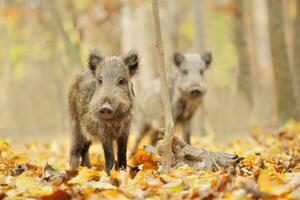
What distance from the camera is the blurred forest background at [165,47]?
15.0m

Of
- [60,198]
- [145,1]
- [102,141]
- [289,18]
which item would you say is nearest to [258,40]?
[289,18]

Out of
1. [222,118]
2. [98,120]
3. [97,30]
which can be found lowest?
[222,118]

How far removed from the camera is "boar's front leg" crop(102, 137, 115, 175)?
6.66 m

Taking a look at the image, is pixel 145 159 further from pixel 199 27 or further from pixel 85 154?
pixel 199 27

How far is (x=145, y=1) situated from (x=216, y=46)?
23123 mm

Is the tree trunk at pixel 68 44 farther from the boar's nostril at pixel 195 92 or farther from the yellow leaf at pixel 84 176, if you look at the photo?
the yellow leaf at pixel 84 176

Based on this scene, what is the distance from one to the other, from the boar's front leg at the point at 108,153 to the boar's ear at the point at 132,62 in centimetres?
82

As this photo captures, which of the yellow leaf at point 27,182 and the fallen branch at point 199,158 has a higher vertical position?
the yellow leaf at point 27,182

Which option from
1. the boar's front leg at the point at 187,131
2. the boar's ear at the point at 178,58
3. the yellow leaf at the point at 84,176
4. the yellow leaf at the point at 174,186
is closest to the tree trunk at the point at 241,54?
the boar's ear at the point at 178,58

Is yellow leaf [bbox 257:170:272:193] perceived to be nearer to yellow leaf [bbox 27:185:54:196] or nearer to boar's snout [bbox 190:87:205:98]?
yellow leaf [bbox 27:185:54:196]

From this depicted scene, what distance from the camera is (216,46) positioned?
44.1 meters

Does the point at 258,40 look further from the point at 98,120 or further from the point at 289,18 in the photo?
the point at 98,120

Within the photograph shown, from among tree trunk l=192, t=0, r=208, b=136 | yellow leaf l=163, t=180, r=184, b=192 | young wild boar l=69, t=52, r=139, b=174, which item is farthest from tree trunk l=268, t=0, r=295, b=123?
yellow leaf l=163, t=180, r=184, b=192

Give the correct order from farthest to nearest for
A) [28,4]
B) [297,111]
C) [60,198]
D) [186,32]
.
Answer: [186,32]
[28,4]
[297,111]
[60,198]
